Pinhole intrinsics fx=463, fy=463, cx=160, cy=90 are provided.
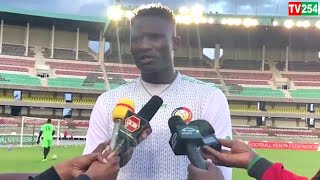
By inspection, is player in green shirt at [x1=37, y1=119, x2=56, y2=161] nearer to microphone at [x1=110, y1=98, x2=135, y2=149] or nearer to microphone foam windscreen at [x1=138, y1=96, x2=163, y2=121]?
microphone foam windscreen at [x1=138, y1=96, x2=163, y2=121]

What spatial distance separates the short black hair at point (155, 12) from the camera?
2.24m

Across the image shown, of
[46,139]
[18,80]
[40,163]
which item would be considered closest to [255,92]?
[18,80]

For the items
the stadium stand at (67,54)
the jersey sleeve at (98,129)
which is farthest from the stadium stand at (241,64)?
the jersey sleeve at (98,129)

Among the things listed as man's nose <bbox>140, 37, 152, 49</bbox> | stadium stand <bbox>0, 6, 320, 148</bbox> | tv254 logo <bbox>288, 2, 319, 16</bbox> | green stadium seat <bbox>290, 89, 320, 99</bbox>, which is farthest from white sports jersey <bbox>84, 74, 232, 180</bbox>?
green stadium seat <bbox>290, 89, 320, 99</bbox>

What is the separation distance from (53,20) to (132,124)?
1733 inches

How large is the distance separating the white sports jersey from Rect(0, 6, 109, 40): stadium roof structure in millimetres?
41098

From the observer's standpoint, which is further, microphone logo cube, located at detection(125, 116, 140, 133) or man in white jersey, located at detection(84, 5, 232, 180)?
man in white jersey, located at detection(84, 5, 232, 180)

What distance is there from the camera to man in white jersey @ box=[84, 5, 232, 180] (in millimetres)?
2215

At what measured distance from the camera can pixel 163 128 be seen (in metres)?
2.29

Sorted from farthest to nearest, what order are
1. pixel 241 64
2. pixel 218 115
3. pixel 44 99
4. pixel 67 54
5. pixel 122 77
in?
pixel 241 64, pixel 67 54, pixel 122 77, pixel 44 99, pixel 218 115

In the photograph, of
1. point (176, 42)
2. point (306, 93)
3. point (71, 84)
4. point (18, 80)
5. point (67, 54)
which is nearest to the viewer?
point (176, 42)

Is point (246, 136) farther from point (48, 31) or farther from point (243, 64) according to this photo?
point (48, 31)

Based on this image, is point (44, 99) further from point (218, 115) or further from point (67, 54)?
point (218, 115)

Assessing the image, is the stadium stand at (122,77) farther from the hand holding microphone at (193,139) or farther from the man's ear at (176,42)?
the hand holding microphone at (193,139)
